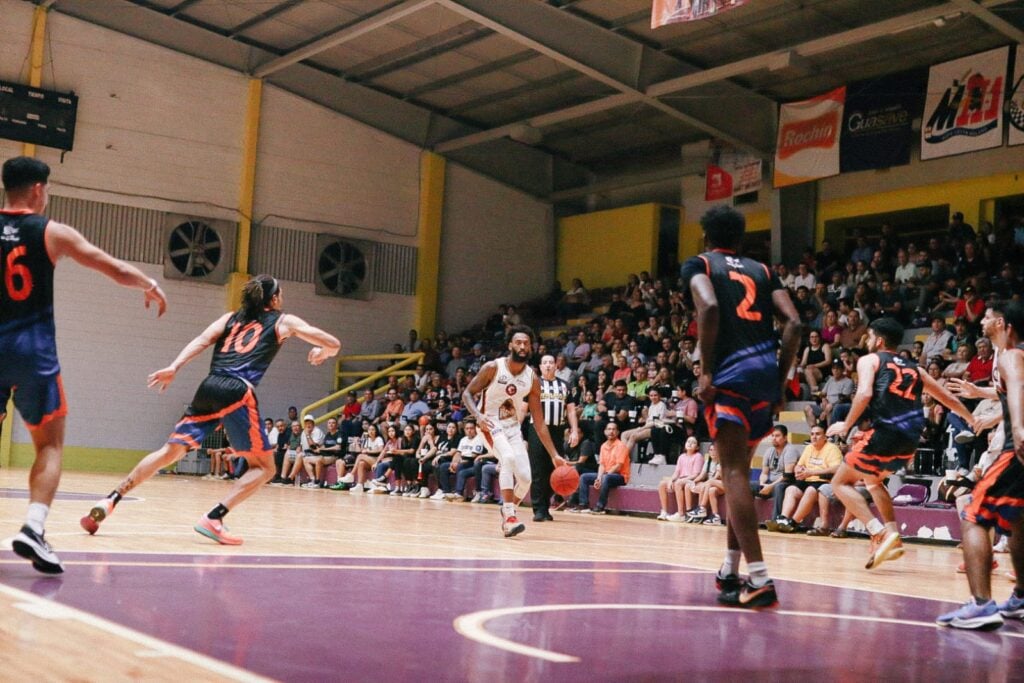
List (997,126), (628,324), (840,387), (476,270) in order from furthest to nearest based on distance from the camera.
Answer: (476,270) → (628,324) → (997,126) → (840,387)

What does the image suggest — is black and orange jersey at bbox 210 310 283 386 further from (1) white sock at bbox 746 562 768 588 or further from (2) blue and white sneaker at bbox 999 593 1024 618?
(2) blue and white sneaker at bbox 999 593 1024 618

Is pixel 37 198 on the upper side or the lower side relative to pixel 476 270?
lower

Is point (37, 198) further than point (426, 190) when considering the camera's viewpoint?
No

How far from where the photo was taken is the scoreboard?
22172 mm

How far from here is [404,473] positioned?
66.3 ft

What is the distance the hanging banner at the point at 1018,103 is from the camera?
18.3 metres

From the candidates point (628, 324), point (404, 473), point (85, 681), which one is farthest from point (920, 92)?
point (85, 681)

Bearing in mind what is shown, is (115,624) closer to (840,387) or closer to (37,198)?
(37,198)

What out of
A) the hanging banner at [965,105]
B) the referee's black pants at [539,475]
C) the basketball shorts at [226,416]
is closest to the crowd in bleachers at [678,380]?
the hanging banner at [965,105]

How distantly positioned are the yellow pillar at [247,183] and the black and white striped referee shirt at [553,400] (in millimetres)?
12980

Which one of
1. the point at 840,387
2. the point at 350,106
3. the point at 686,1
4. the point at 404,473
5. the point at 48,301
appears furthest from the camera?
the point at 350,106

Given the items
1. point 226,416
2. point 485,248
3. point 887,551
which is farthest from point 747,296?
point 485,248

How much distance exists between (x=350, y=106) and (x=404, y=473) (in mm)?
10070

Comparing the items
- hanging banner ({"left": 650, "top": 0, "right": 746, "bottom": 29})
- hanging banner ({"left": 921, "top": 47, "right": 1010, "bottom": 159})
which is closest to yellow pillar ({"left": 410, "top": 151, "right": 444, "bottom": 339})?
hanging banner ({"left": 921, "top": 47, "right": 1010, "bottom": 159})
